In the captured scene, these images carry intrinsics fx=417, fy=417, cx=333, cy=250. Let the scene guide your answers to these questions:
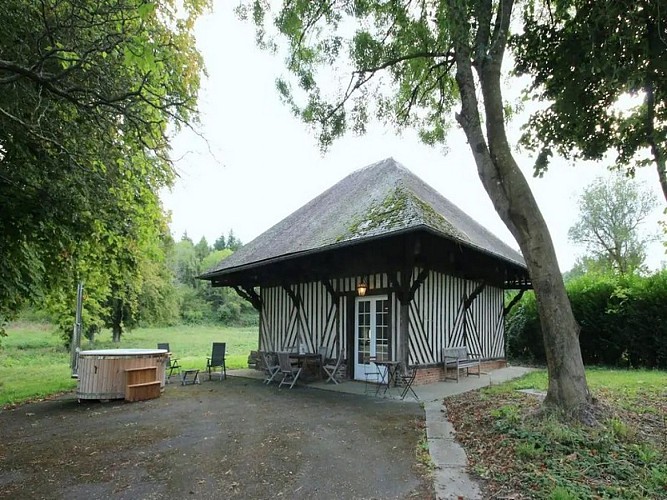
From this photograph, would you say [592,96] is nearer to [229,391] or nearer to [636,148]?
[636,148]

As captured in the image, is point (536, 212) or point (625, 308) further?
point (625, 308)

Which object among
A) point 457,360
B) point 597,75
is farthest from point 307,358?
point 597,75

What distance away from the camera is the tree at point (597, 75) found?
490 cm

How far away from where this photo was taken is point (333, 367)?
909 centimetres

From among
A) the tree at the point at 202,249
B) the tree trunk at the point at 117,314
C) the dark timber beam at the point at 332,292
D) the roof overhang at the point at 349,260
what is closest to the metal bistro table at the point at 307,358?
the dark timber beam at the point at 332,292

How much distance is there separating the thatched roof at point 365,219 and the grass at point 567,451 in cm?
308

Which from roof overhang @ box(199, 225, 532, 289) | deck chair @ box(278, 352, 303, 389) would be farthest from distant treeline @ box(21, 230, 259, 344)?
deck chair @ box(278, 352, 303, 389)

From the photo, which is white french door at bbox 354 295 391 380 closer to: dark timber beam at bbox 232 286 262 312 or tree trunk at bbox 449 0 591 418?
dark timber beam at bbox 232 286 262 312

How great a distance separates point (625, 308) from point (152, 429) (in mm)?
12543

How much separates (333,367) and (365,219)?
3307mm

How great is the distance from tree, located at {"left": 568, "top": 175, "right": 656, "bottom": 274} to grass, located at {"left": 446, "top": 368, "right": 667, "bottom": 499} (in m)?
24.5

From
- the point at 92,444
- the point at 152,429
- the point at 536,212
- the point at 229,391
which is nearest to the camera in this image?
the point at 92,444

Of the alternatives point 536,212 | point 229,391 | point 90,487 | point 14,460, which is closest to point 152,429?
point 14,460

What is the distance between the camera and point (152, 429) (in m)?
5.18
